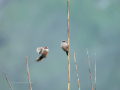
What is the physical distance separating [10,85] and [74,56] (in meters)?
2.37

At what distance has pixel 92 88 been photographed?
552 centimetres

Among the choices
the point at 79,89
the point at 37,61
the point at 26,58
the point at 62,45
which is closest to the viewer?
the point at 26,58

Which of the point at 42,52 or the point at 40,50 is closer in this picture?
the point at 42,52

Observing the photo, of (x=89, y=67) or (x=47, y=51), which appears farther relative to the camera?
(x=47, y=51)

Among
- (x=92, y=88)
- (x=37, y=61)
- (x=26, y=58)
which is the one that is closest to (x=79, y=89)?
(x=92, y=88)

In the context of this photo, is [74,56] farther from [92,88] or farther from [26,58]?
[26,58]

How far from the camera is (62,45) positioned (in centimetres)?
696

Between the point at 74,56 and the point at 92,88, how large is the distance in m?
1.26

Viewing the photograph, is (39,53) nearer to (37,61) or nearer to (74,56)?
(37,61)

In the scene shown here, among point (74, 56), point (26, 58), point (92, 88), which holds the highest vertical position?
point (26, 58)

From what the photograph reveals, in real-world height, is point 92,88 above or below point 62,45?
below

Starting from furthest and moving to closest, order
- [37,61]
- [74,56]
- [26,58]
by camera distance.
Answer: [37,61], [74,56], [26,58]

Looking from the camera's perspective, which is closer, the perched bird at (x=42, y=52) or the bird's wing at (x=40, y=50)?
the perched bird at (x=42, y=52)

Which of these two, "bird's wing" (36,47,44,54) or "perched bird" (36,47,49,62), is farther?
"bird's wing" (36,47,44,54)
